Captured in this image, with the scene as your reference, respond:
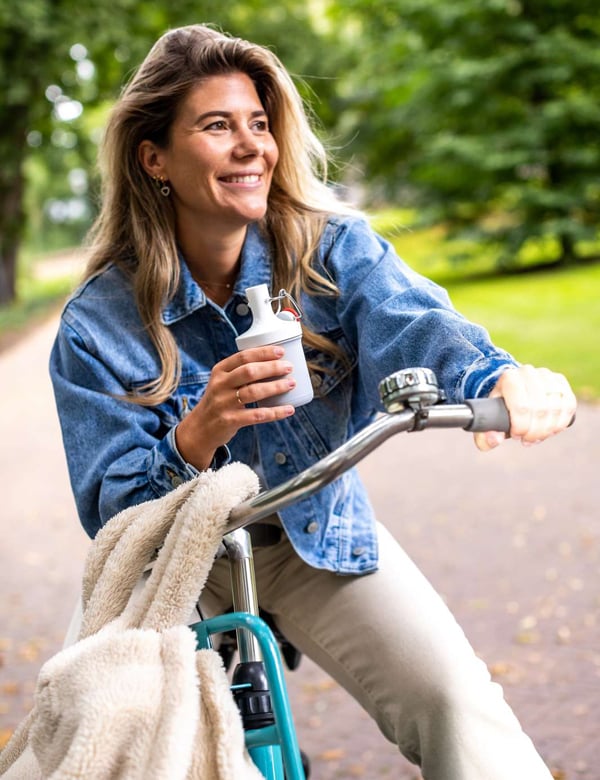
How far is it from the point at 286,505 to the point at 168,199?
3.81 ft

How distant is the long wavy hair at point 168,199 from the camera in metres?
2.29

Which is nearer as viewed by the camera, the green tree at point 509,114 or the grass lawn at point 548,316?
the grass lawn at point 548,316

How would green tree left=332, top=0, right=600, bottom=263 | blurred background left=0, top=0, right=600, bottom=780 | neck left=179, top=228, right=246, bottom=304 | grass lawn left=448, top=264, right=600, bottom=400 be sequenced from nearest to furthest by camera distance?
neck left=179, top=228, right=246, bottom=304 → blurred background left=0, top=0, right=600, bottom=780 → grass lawn left=448, top=264, right=600, bottom=400 → green tree left=332, top=0, right=600, bottom=263

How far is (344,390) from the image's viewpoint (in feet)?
7.68

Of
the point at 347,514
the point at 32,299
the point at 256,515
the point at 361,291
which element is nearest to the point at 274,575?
the point at 347,514

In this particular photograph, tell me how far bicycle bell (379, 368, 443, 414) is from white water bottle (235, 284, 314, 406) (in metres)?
0.37

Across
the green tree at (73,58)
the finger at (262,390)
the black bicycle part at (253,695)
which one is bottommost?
the black bicycle part at (253,695)

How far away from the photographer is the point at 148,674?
1411mm

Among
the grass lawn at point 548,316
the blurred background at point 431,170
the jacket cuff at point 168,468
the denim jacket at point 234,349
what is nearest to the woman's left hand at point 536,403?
the denim jacket at point 234,349

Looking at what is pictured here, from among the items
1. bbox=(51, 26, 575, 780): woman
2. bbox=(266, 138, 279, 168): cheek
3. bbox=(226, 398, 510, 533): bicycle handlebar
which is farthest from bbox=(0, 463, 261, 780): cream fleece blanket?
bbox=(266, 138, 279, 168): cheek

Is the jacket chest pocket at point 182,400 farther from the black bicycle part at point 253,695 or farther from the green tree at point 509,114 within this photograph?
Answer: the green tree at point 509,114

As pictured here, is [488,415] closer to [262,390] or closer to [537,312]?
[262,390]

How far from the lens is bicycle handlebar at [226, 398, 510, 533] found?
144 centimetres

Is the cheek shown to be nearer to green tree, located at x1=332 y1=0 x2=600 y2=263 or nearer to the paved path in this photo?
the paved path
